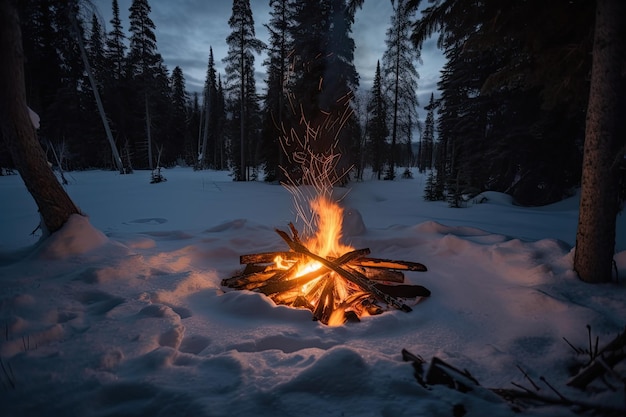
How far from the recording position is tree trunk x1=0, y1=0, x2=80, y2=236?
4215mm

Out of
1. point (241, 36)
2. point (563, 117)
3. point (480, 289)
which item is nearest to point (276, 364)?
point (480, 289)

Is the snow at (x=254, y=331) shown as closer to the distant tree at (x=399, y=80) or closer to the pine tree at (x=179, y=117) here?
the distant tree at (x=399, y=80)

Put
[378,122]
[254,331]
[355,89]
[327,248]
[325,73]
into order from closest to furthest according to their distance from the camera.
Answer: [254,331] → [327,248] → [325,73] → [355,89] → [378,122]

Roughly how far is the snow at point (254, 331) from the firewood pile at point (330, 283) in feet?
0.93

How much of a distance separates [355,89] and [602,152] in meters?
17.6

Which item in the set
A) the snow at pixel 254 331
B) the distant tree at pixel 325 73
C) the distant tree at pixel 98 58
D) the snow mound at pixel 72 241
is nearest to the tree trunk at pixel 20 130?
the snow mound at pixel 72 241

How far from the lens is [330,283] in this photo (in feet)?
14.2

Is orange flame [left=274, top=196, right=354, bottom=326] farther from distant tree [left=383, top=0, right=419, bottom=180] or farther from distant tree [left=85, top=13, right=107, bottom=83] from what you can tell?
distant tree [left=85, top=13, right=107, bottom=83]

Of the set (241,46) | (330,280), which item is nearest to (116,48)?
(241,46)

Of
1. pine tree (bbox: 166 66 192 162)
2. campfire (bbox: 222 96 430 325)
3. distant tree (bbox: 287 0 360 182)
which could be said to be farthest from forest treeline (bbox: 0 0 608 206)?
campfire (bbox: 222 96 430 325)

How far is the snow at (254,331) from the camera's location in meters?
1.96

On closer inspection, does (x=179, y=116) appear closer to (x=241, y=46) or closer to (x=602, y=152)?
(x=241, y=46)

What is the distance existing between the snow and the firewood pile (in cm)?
28

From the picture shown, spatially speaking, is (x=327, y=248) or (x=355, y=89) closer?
(x=327, y=248)
